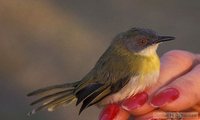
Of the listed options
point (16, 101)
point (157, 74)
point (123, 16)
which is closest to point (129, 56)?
point (157, 74)

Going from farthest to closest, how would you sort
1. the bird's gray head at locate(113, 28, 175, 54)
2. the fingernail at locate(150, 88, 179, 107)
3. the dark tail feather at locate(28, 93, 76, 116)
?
the bird's gray head at locate(113, 28, 175, 54) → the dark tail feather at locate(28, 93, 76, 116) → the fingernail at locate(150, 88, 179, 107)

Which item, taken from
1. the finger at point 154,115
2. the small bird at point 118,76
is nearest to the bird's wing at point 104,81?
the small bird at point 118,76

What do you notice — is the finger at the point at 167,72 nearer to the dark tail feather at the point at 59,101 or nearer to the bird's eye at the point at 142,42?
the bird's eye at the point at 142,42

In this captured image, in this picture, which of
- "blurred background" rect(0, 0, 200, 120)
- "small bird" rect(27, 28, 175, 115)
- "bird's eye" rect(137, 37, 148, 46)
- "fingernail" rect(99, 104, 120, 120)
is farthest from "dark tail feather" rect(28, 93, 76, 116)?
"blurred background" rect(0, 0, 200, 120)

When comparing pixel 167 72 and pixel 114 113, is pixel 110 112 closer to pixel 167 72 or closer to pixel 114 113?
pixel 114 113

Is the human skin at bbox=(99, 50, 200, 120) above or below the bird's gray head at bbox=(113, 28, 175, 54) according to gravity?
below

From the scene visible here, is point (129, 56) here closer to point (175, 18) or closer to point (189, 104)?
point (189, 104)

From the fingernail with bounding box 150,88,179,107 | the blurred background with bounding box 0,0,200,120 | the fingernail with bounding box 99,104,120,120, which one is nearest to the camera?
the fingernail with bounding box 150,88,179,107

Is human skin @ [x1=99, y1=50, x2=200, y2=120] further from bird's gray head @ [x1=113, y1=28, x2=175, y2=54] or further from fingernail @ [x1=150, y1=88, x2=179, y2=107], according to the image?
bird's gray head @ [x1=113, y1=28, x2=175, y2=54]
